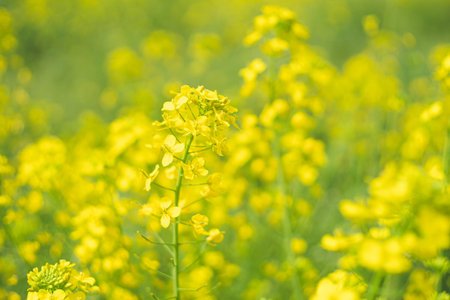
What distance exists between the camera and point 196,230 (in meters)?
1.36

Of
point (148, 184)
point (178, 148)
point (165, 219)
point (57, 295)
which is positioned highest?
point (178, 148)

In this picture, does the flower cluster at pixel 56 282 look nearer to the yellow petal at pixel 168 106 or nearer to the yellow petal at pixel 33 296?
the yellow petal at pixel 33 296

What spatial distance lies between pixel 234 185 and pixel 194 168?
1.81 m

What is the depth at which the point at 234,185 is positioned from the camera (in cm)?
310

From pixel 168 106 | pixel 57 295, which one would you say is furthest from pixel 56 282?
pixel 168 106

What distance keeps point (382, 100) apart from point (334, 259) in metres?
1.87

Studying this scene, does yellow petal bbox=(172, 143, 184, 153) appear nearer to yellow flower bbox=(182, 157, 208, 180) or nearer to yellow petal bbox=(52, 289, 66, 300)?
yellow flower bbox=(182, 157, 208, 180)

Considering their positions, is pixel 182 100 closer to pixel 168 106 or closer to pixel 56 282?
pixel 168 106

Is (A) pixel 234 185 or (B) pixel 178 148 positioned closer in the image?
(B) pixel 178 148

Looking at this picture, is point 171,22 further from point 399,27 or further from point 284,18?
point 284,18

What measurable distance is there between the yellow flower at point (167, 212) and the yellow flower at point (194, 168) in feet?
0.42

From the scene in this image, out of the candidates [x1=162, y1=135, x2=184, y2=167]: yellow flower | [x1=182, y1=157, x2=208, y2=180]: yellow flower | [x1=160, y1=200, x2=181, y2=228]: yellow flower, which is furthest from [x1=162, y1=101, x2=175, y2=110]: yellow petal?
[x1=160, y1=200, x2=181, y2=228]: yellow flower

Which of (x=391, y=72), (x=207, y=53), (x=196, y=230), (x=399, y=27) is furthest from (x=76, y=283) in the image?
(x=399, y=27)

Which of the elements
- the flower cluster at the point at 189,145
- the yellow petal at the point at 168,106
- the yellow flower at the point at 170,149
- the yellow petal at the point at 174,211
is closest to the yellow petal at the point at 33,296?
the flower cluster at the point at 189,145
